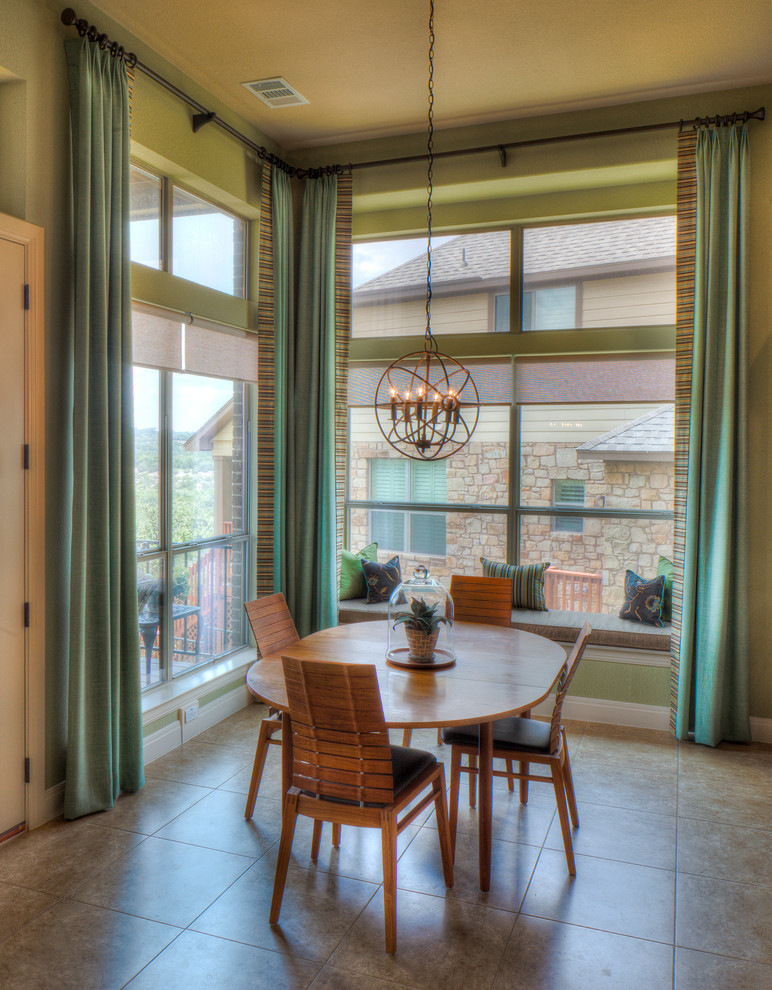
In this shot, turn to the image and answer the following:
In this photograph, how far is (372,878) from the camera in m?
2.69

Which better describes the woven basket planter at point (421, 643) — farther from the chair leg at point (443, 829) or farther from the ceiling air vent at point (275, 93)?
the ceiling air vent at point (275, 93)

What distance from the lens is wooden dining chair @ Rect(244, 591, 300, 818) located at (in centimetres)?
311

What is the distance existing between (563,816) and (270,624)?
1.50 metres

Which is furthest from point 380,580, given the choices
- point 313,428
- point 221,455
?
point 221,455

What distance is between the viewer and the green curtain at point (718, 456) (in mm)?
3863

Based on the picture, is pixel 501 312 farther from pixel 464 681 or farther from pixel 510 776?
pixel 510 776

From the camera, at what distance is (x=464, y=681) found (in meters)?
2.72

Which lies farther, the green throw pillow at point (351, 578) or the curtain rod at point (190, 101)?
the green throw pillow at point (351, 578)

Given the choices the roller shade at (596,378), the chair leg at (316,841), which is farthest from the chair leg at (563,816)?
the roller shade at (596,378)

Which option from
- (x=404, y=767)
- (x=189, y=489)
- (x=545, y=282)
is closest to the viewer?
(x=404, y=767)

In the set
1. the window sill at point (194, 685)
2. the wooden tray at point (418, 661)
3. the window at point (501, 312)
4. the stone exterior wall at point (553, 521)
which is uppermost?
the window at point (501, 312)

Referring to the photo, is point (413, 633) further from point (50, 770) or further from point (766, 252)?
point (766, 252)

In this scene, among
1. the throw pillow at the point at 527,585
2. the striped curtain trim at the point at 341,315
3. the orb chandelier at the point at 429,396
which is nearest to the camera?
the orb chandelier at the point at 429,396

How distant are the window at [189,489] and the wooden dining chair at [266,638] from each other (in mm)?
837
